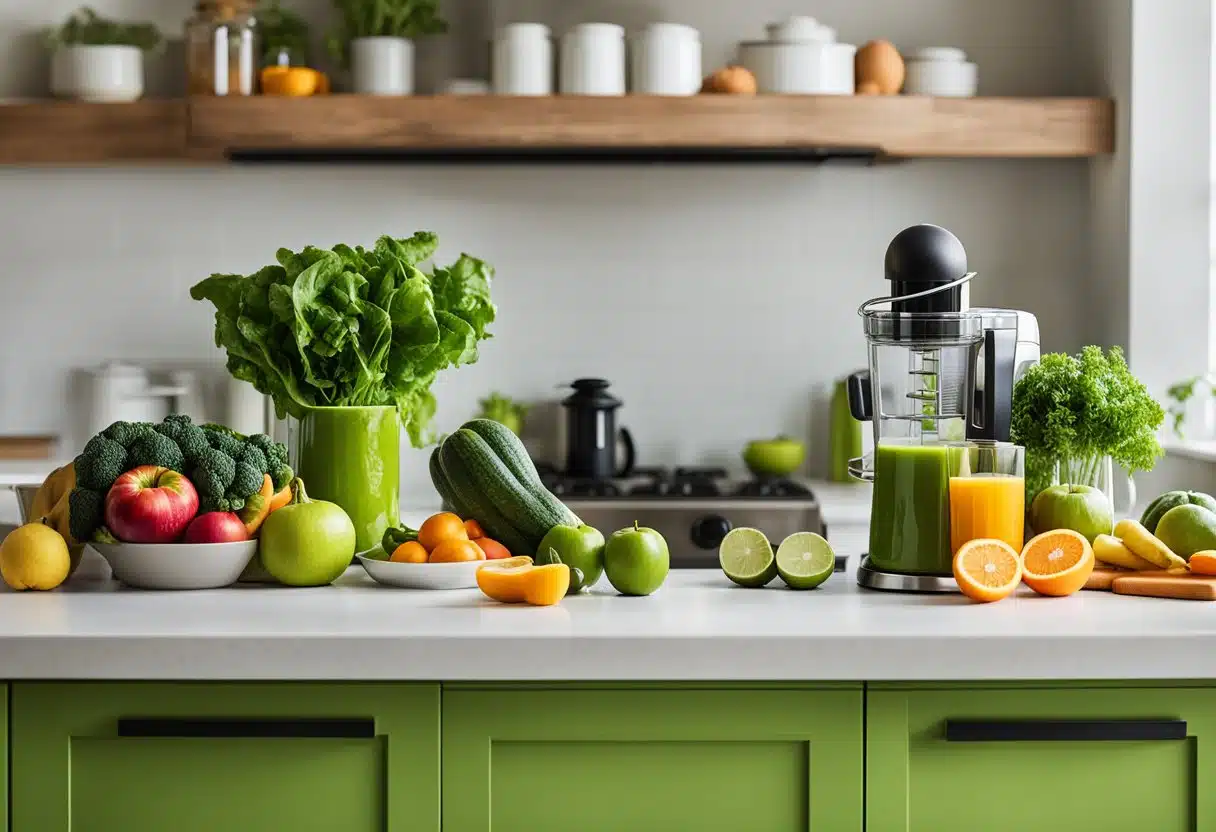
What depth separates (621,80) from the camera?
11.7 ft

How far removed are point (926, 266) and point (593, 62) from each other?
6.50 ft

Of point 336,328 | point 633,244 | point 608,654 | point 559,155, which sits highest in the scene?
point 559,155

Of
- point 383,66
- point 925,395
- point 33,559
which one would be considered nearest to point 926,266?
point 925,395

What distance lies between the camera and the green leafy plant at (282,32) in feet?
12.4

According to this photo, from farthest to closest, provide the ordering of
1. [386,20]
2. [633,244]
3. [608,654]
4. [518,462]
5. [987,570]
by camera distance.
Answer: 1. [633,244]
2. [386,20]
3. [518,462]
4. [987,570]
5. [608,654]

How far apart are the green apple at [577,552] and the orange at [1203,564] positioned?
2.44 ft

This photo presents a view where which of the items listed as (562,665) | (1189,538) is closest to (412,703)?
(562,665)

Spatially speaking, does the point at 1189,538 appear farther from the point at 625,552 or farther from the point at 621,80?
the point at 621,80

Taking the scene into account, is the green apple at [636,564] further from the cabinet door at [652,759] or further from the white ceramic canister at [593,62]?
the white ceramic canister at [593,62]

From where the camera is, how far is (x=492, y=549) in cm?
175

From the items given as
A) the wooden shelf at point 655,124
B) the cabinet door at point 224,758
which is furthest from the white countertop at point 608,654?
the wooden shelf at point 655,124

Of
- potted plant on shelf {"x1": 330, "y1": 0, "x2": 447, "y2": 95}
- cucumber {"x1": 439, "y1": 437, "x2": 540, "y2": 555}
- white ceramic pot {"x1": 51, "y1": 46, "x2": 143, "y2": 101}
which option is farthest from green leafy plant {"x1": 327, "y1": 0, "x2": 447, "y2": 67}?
cucumber {"x1": 439, "y1": 437, "x2": 540, "y2": 555}

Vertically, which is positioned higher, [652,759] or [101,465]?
[101,465]

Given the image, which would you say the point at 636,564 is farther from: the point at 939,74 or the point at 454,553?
the point at 939,74
